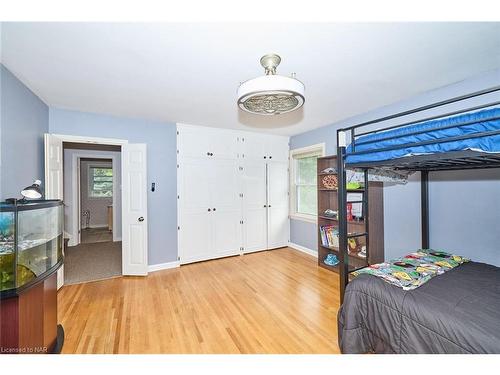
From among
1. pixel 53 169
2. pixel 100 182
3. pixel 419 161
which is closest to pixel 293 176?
pixel 419 161

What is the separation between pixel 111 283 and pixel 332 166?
156 inches

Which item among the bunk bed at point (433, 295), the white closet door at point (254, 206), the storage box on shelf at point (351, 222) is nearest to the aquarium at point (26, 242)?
the bunk bed at point (433, 295)

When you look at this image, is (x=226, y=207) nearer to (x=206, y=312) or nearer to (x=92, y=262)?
(x=206, y=312)

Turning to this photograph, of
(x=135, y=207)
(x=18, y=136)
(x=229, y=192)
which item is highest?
(x=18, y=136)

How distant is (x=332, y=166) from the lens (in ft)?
12.8

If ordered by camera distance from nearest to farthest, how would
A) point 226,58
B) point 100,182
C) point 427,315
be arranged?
point 427,315
point 226,58
point 100,182

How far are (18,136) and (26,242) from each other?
138cm

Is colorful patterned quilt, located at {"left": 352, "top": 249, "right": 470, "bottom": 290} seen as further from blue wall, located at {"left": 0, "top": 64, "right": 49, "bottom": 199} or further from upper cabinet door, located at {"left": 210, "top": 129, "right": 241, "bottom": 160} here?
blue wall, located at {"left": 0, "top": 64, "right": 49, "bottom": 199}

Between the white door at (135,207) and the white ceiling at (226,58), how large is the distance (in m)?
0.79

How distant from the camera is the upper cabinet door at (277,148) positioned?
4.58 metres

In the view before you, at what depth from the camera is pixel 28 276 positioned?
4.81 feet

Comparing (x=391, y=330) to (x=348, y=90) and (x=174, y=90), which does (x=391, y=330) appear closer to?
(x=348, y=90)

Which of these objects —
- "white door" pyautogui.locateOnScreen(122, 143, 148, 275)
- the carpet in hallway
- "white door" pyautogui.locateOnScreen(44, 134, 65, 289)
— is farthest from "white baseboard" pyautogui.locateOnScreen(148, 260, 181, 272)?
"white door" pyautogui.locateOnScreen(44, 134, 65, 289)

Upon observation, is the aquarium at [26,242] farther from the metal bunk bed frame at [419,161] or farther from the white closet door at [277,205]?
the white closet door at [277,205]
